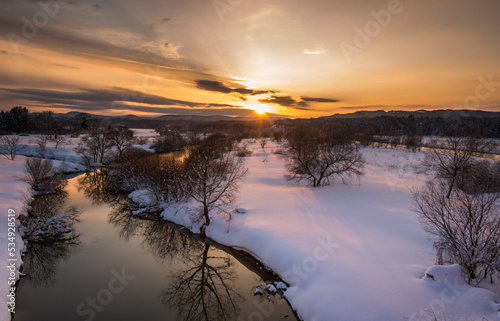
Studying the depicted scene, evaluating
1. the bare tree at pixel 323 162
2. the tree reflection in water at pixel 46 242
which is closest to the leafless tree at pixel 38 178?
the tree reflection in water at pixel 46 242

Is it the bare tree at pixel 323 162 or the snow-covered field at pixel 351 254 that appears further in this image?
the bare tree at pixel 323 162

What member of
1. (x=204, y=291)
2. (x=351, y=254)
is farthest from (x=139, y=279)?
(x=351, y=254)

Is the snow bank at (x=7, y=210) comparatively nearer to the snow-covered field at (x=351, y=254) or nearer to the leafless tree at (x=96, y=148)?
the snow-covered field at (x=351, y=254)

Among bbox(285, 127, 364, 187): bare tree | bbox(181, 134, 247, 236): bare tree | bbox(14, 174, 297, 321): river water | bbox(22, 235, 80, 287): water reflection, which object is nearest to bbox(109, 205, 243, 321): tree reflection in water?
bbox(14, 174, 297, 321): river water

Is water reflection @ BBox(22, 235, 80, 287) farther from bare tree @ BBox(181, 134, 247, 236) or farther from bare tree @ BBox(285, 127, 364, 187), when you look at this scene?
bare tree @ BBox(285, 127, 364, 187)

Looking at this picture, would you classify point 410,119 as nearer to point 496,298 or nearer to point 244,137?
point 244,137

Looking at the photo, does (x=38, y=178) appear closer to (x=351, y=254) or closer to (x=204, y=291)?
(x=204, y=291)
